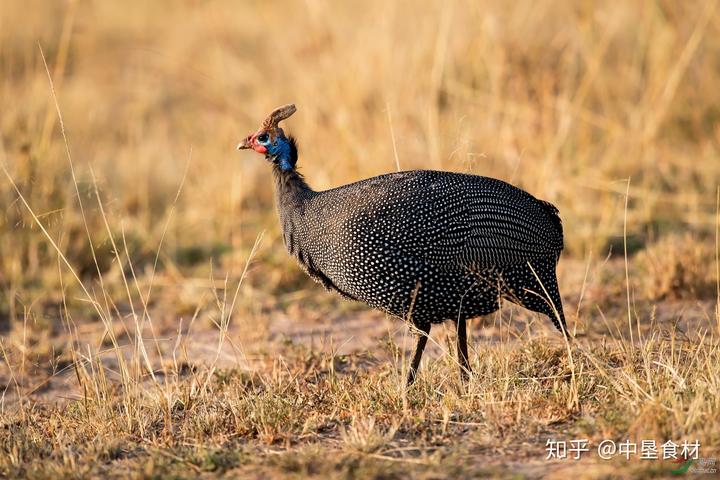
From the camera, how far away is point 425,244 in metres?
3.91

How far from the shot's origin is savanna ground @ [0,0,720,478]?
135 inches

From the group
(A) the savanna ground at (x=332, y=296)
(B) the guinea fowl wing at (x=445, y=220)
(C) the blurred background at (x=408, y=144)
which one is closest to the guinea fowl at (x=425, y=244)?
(B) the guinea fowl wing at (x=445, y=220)

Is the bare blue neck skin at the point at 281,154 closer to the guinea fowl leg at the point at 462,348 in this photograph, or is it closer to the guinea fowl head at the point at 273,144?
the guinea fowl head at the point at 273,144

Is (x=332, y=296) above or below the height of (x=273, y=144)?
below

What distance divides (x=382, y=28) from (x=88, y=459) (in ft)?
13.7

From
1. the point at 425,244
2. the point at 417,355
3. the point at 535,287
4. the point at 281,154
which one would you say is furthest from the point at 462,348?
the point at 281,154

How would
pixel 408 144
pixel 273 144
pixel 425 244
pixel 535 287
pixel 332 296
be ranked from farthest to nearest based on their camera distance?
1. pixel 408 144
2. pixel 332 296
3. pixel 273 144
4. pixel 535 287
5. pixel 425 244

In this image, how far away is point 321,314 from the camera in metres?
5.56

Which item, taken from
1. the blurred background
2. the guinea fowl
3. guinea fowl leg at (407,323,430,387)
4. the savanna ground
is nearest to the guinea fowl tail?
the guinea fowl

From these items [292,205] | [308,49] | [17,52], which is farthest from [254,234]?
[17,52]

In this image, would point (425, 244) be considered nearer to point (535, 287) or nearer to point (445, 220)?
point (445, 220)

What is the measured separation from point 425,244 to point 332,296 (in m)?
1.96

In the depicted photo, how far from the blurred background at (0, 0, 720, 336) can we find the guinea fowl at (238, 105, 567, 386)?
1299 millimetres

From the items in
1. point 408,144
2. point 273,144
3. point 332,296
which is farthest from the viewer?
point 408,144
